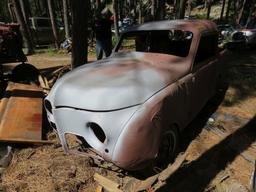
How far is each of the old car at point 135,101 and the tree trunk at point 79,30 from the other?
2.35 metres

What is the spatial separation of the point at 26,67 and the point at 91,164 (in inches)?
177

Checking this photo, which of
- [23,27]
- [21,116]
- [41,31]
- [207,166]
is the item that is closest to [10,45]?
[21,116]

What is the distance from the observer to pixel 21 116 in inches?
171

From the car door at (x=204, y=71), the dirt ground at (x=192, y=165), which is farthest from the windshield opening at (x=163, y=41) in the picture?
the dirt ground at (x=192, y=165)

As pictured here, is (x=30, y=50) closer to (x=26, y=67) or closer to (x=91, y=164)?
(x=26, y=67)

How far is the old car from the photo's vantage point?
2.78m

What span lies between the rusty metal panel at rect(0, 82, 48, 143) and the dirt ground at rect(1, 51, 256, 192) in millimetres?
214

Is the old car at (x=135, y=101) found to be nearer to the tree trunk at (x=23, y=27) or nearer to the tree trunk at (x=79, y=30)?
the tree trunk at (x=79, y=30)

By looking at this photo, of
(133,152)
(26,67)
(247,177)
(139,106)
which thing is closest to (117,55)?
(139,106)

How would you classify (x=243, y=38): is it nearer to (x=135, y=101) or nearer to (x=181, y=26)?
(x=181, y=26)

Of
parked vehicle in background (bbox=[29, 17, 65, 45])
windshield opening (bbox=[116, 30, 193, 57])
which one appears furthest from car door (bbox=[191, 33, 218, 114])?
parked vehicle in background (bbox=[29, 17, 65, 45])

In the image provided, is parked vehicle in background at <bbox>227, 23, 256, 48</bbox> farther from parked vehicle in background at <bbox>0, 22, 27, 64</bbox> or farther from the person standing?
parked vehicle in background at <bbox>0, 22, 27, 64</bbox>

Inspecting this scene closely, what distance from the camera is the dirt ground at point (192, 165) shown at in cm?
318

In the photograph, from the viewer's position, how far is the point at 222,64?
5559 mm
